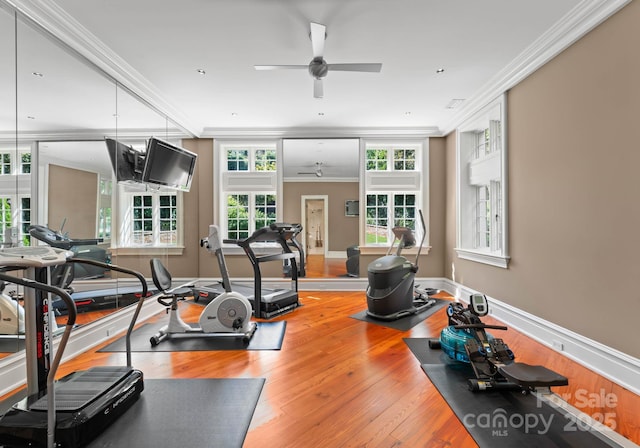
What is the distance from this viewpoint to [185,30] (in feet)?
8.99

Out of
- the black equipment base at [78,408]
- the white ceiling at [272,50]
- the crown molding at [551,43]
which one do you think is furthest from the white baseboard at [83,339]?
the crown molding at [551,43]

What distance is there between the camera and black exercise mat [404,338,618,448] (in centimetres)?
167

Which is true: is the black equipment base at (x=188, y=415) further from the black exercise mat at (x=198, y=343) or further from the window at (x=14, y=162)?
the window at (x=14, y=162)

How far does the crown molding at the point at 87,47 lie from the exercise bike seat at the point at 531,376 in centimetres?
431

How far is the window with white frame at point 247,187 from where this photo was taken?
5723mm

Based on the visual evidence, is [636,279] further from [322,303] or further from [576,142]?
[322,303]

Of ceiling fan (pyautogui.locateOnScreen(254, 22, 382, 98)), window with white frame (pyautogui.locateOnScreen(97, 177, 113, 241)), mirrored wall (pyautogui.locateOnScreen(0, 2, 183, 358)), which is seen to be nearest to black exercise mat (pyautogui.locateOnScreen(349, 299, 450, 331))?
ceiling fan (pyautogui.locateOnScreen(254, 22, 382, 98))

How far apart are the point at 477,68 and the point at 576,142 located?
53.7 inches

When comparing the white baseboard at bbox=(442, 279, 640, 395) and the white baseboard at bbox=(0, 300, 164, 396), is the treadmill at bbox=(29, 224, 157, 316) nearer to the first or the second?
the white baseboard at bbox=(0, 300, 164, 396)

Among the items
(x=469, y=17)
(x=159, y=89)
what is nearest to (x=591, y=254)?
(x=469, y=17)

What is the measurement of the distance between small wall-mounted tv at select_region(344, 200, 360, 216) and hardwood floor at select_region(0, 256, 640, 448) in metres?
2.38

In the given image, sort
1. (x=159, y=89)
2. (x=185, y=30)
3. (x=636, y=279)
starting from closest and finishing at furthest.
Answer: (x=636, y=279) < (x=185, y=30) < (x=159, y=89)

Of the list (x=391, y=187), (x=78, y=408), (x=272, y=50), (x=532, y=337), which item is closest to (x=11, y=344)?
(x=78, y=408)

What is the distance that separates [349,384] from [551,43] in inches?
139
